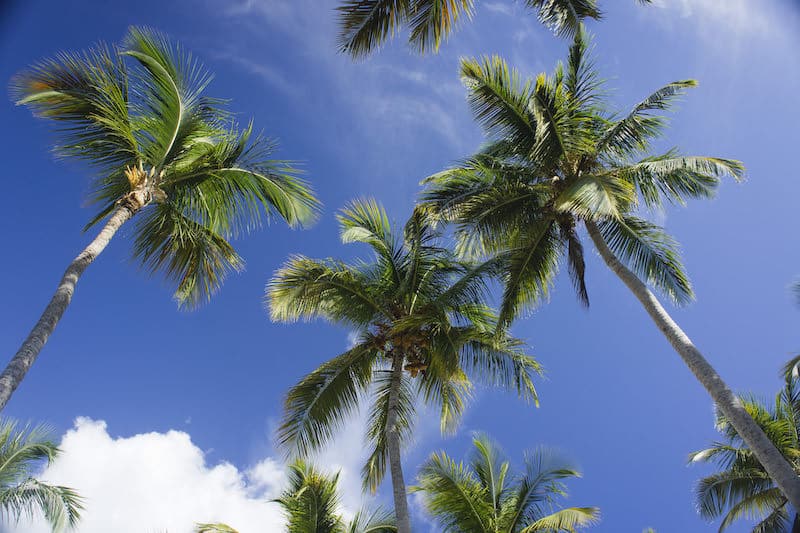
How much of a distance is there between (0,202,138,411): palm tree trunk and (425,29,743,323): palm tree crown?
6222mm

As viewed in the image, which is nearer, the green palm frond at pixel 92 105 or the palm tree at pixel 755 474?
the green palm frond at pixel 92 105

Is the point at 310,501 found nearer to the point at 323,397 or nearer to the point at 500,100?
the point at 323,397

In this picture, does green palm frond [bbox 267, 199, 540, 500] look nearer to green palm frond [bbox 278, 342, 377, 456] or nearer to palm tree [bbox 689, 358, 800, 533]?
green palm frond [bbox 278, 342, 377, 456]

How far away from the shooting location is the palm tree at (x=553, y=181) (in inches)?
433

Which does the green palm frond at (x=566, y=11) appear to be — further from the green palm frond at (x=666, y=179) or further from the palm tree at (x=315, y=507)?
the palm tree at (x=315, y=507)

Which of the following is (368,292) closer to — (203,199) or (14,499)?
(203,199)

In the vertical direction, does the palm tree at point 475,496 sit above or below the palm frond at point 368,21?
below

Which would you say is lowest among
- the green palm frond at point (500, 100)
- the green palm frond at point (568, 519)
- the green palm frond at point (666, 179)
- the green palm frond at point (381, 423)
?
the green palm frond at point (568, 519)

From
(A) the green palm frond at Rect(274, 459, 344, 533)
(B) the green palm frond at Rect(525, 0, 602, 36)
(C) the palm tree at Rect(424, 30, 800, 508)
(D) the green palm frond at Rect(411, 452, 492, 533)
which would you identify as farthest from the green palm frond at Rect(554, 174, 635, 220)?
(A) the green palm frond at Rect(274, 459, 344, 533)

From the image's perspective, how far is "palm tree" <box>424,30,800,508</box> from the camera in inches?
433

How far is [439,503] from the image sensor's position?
13000 millimetres

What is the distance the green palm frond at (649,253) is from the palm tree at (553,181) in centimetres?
2

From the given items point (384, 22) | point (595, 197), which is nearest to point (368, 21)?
point (384, 22)

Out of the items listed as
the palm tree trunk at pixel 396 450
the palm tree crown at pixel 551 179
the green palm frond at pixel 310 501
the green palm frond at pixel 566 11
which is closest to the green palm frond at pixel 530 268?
the palm tree crown at pixel 551 179
